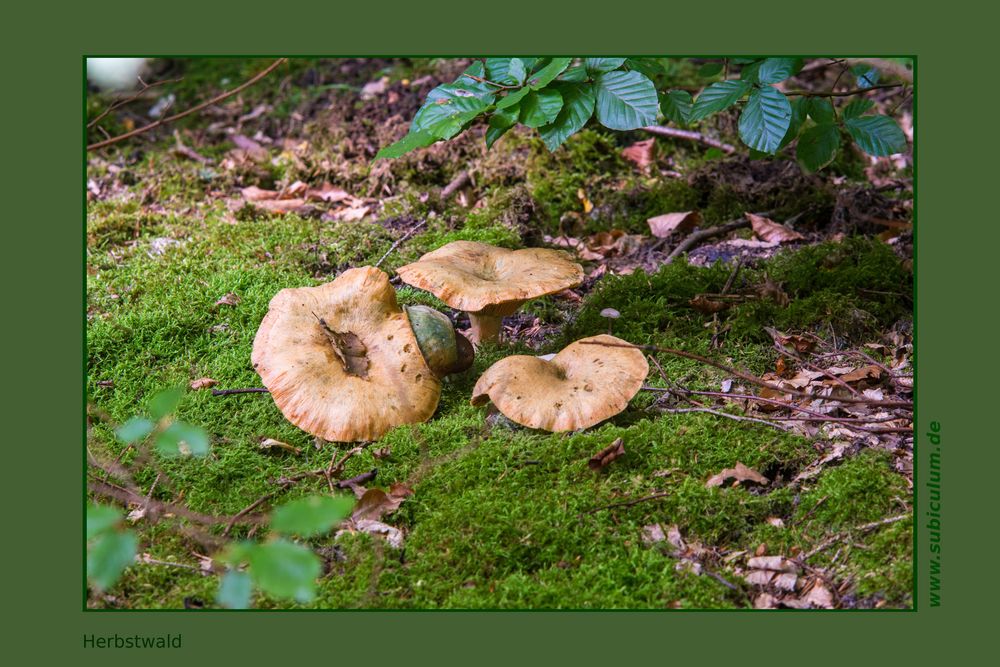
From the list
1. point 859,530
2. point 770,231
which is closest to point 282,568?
point 859,530

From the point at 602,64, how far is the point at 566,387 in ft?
5.45

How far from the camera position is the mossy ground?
3414 mm

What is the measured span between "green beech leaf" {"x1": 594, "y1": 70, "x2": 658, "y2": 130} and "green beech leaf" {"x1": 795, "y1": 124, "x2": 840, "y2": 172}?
51.4 inches

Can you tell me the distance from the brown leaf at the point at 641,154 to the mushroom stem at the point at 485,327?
2.74 metres

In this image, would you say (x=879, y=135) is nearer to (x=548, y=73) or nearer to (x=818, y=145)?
(x=818, y=145)

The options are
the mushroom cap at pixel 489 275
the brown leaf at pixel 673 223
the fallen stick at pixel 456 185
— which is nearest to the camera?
the mushroom cap at pixel 489 275

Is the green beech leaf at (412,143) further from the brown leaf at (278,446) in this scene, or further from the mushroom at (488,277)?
the brown leaf at (278,446)

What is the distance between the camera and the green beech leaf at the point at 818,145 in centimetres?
Result: 515

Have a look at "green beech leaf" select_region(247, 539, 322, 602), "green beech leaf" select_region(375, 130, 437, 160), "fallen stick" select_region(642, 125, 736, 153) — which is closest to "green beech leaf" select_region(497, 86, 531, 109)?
"green beech leaf" select_region(375, 130, 437, 160)

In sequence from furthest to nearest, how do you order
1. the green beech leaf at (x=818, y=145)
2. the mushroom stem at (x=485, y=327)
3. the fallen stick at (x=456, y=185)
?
the fallen stick at (x=456, y=185)
the green beech leaf at (x=818, y=145)
the mushroom stem at (x=485, y=327)

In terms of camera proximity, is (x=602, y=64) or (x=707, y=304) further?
(x=707, y=304)

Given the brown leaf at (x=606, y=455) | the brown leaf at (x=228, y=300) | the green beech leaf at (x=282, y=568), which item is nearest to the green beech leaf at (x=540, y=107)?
the brown leaf at (x=606, y=455)

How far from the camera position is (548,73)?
4.32 meters

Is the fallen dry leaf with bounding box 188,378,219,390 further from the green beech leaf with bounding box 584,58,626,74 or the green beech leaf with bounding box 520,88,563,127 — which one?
the green beech leaf with bounding box 584,58,626,74
